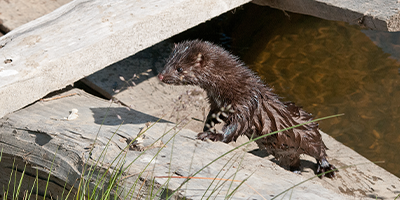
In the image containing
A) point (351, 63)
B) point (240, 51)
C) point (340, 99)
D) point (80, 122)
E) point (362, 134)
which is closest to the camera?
point (80, 122)

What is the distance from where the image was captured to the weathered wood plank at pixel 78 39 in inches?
101

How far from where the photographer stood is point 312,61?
16.7 feet

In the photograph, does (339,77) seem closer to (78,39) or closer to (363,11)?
(363,11)

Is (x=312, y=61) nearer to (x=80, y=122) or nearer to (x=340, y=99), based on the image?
(x=340, y=99)

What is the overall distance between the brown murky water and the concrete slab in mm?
1472

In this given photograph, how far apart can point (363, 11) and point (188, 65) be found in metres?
1.63

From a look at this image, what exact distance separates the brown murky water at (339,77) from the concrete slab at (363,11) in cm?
147

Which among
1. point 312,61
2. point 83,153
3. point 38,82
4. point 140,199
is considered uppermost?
point 312,61

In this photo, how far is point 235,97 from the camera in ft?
8.80

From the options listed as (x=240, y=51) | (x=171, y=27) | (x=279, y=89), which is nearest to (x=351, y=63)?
(x=279, y=89)

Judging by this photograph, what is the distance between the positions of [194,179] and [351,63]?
3775 mm

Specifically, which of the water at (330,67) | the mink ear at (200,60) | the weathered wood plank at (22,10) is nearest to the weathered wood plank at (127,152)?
the mink ear at (200,60)

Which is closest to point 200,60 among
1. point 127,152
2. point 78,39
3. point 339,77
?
point 127,152

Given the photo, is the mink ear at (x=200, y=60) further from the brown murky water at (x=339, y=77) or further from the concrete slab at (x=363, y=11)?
the brown murky water at (x=339, y=77)
